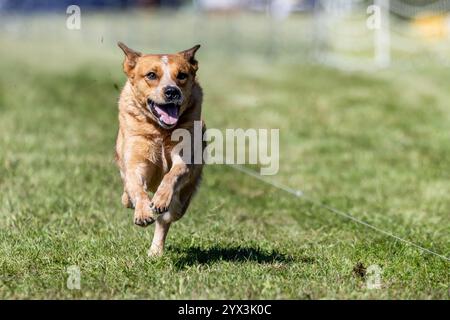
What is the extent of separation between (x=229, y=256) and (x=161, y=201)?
87 cm

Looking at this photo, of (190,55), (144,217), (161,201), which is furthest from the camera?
(190,55)

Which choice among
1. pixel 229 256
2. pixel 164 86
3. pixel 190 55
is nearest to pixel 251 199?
pixel 229 256

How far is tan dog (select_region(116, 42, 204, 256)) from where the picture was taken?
5.81 meters

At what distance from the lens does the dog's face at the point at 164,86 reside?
5812 mm

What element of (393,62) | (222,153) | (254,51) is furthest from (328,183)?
(254,51)

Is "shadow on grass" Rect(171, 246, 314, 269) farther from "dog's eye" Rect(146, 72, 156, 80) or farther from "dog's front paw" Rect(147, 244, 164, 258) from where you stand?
"dog's eye" Rect(146, 72, 156, 80)

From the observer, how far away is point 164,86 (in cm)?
582

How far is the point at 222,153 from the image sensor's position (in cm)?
1267

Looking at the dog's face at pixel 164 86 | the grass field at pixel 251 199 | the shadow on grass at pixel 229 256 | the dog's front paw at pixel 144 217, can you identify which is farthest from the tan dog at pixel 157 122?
the grass field at pixel 251 199

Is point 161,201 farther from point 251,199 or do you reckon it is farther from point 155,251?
point 251,199

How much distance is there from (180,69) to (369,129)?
31.3 ft

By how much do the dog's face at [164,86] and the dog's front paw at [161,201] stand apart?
511mm

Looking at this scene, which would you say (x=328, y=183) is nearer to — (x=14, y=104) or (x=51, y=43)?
(x=14, y=104)

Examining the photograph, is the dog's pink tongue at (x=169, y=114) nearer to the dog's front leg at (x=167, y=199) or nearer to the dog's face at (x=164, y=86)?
the dog's face at (x=164, y=86)
